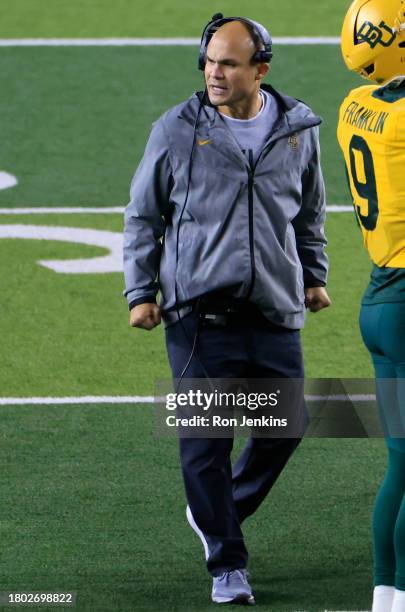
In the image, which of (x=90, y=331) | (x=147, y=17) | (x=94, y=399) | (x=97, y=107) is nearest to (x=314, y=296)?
(x=94, y=399)

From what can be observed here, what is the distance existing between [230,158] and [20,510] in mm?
1679

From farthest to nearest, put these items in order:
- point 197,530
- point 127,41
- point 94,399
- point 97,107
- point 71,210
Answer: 1. point 127,41
2. point 97,107
3. point 71,210
4. point 94,399
5. point 197,530

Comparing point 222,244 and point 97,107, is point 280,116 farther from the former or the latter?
point 97,107

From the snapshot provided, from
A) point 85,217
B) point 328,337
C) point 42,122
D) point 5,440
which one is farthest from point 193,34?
point 5,440

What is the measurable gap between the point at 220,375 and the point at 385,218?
86cm

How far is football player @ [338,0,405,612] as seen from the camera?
456cm

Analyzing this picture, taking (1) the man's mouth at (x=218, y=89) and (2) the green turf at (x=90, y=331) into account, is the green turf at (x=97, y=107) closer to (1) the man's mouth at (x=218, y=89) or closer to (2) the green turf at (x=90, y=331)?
(2) the green turf at (x=90, y=331)

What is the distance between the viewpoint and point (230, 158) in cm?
509

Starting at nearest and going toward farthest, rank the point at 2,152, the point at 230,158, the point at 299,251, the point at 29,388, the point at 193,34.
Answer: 1. the point at 230,158
2. the point at 299,251
3. the point at 29,388
4. the point at 2,152
5. the point at 193,34

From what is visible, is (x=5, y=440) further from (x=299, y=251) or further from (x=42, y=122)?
(x=42, y=122)

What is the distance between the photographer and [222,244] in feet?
16.7

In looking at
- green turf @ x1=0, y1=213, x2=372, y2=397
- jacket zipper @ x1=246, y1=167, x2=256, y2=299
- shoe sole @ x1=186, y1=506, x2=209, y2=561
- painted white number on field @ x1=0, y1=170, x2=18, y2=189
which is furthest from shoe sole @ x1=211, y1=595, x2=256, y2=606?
painted white number on field @ x1=0, y1=170, x2=18, y2=189

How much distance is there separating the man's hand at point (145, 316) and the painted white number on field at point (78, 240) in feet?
12.9

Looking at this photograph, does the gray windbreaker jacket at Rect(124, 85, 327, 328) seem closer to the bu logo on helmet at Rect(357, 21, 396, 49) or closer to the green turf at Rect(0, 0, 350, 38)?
the bu logo on helmet at Rect(357, 21, 396, 49)
